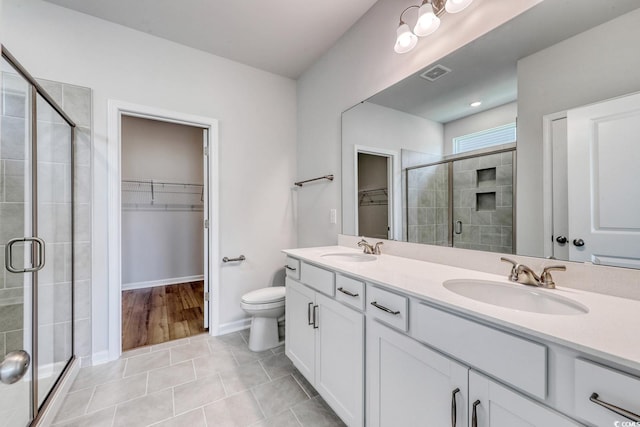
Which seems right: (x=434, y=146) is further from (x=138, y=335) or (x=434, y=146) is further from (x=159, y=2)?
(x=138, y=335)

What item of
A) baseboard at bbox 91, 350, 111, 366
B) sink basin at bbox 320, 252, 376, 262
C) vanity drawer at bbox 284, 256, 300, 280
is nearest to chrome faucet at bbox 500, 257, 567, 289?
sink basin at bbox 320, 252, 376, 262

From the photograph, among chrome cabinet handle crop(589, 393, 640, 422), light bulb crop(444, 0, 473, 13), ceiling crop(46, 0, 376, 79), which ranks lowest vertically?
chrome cabinet handle crop(589, 393, 640, 422)

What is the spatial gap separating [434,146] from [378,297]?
3.17ft

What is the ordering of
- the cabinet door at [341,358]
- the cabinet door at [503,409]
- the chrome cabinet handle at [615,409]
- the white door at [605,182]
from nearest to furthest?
the chrome cabinet handle at [615,409], the cabinet door at [503,409], the white door at [605,182], the cabinet door at [341,358]

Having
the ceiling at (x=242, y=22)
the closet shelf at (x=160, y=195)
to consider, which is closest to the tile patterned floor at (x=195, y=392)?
the closet shelf at (x=160, y=195)

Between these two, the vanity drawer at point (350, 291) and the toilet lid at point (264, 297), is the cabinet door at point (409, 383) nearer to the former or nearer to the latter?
the vanity drawer at point (350, 291)

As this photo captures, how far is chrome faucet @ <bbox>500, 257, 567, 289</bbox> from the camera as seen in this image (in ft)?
3.23

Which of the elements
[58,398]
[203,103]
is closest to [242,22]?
[203,103]

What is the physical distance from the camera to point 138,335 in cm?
241

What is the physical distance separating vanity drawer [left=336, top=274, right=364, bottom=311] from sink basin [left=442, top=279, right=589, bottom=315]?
36cm

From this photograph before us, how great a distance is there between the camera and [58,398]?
153cm

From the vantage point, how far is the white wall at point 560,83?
90cm

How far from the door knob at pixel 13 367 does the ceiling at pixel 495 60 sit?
1.88 m

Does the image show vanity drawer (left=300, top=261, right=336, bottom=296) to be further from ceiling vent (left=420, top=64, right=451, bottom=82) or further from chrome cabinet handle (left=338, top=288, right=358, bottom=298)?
ceiling vent (left=420, top=64, right=451, bottom=82)
